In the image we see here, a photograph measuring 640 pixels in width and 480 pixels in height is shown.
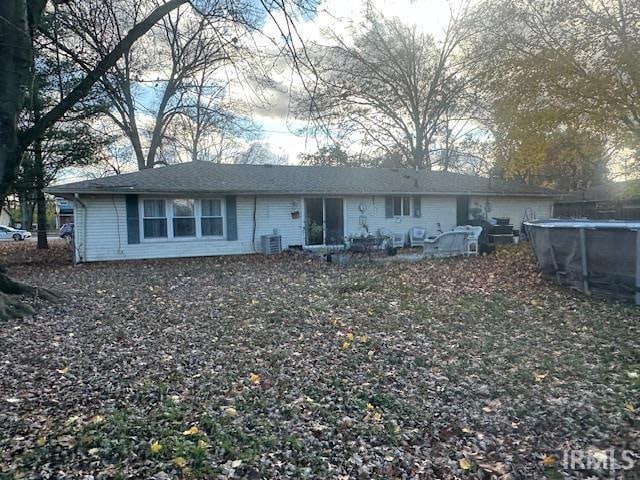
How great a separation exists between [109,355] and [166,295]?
131 inches

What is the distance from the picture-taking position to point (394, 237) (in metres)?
16.4

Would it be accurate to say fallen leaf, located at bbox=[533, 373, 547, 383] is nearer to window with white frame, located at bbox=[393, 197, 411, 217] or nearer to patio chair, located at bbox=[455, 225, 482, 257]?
patio chair, located at bbox=[455, 225, 482, 257]

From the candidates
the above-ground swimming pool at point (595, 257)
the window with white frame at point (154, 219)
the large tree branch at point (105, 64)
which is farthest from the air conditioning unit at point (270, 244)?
the above-ground swimming pool at point (595, 257)

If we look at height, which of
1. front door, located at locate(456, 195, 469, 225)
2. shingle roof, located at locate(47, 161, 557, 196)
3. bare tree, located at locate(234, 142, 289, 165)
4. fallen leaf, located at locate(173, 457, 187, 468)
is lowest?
fallen leaf, located at locate(173, 457, 187, 468)

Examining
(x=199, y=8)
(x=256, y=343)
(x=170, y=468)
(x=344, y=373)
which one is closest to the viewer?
(x=170, y=468)

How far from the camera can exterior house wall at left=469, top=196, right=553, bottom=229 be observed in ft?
60.0

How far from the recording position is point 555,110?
13.6m

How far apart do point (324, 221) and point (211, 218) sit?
4.25 metres

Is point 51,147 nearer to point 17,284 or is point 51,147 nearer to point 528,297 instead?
point 17,284

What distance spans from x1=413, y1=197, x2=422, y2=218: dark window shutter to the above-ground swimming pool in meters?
8.19

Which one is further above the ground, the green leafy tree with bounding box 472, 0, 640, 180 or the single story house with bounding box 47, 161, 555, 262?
the green leafy tree with bounding box 472, 0, 640, 180

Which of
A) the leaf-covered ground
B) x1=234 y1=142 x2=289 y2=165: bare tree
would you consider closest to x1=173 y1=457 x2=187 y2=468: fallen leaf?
the leaf-covered ground

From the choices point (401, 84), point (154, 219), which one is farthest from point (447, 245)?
point (401, 84)

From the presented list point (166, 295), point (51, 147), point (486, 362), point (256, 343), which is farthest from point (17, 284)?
point (51, 147)
